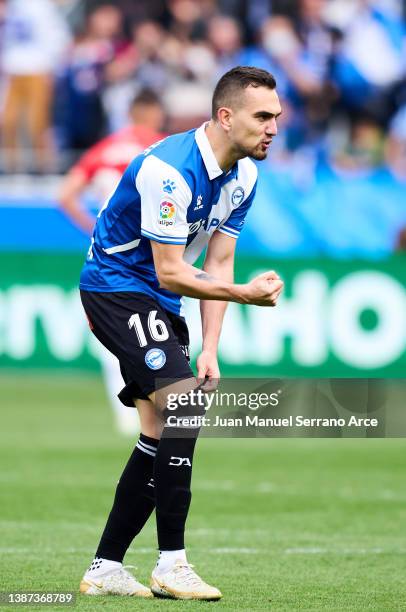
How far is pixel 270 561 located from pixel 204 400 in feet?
4.72

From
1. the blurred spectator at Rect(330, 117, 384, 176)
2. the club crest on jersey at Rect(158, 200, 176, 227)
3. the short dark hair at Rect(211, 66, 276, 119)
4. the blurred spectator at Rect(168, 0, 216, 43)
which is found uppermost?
the blurred spectator at Rect(168, 0, 216, 43)

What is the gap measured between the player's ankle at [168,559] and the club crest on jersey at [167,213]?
144 centimetres

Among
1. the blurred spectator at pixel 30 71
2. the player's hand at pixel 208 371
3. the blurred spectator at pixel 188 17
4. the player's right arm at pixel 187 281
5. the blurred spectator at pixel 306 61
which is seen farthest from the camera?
the blurred spectator at pixel 188 17

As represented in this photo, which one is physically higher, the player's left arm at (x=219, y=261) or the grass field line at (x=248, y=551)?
the player's left arm at (x=219, y=261)

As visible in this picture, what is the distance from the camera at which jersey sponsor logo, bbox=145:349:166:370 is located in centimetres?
570

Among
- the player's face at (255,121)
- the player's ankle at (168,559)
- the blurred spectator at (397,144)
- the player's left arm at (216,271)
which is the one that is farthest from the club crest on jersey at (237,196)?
the blurred spectator at (397,144)

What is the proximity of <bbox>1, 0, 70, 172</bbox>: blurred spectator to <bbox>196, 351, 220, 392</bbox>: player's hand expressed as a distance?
40.6ft

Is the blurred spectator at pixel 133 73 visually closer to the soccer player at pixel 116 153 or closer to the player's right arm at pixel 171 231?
the soccer player at pixel 116 153

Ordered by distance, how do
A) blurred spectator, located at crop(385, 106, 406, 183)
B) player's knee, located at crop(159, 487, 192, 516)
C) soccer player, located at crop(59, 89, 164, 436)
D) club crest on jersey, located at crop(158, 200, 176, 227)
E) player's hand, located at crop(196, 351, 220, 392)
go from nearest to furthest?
club crest on jersey, located at crop(158, 200, 176, 227) → player's knee, located at crop(159, 487, 192, 516) → player's hand, located at crop(196, 351, 220, 392) → soccer player, located at crop(59, 89, 164, 436) → blurred spectator, located at crop(385, 106, 406, 183)

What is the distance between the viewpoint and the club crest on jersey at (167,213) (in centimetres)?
554

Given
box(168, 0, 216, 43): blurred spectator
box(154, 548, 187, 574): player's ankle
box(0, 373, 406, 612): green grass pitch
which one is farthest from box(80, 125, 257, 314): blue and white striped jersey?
box(168, 0, 216, 43): blurred spectator

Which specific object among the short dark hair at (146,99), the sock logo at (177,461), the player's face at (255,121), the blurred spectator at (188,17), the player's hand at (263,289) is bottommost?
the sock logo at (177,461)

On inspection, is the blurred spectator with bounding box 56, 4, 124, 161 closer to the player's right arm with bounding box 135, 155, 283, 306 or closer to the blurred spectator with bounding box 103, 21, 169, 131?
the blurred spectator with bounding box 103, 21, 169, 131

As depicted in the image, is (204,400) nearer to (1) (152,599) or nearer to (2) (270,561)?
(1) (152,599)
